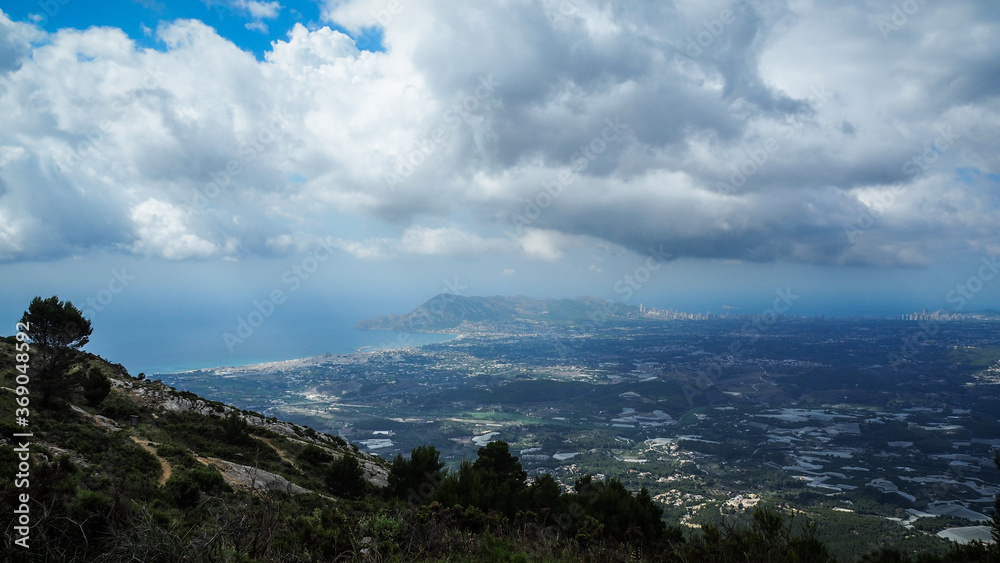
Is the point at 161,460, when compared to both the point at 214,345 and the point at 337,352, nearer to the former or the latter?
the point at 337,352

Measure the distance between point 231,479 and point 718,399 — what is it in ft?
274

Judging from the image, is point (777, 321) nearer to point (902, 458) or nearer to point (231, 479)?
point (902, 458)

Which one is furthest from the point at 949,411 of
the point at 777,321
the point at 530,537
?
the point at 777,321

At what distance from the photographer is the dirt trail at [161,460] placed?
10056mm

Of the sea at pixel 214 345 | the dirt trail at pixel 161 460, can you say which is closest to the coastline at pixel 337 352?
the sea at pixel 214 345

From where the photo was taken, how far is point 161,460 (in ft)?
37.3

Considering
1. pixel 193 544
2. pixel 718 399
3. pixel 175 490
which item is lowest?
pixel 718 399

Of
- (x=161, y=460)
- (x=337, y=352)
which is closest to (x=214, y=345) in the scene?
(x=337, y=352)

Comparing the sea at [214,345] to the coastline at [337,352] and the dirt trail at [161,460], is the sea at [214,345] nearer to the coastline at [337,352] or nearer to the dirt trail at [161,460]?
the coastline at [337,352]

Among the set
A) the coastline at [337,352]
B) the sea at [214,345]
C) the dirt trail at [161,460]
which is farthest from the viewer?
the sea at [214,345]

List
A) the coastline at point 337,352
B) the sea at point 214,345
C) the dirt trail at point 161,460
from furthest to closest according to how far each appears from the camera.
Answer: the sea at point 214,345, the coastline at point 337,352, the dirt trail at point 161,460

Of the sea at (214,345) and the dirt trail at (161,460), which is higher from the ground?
the dirt trail at (161,460)

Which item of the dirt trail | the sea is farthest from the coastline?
Answer: the dirt trail

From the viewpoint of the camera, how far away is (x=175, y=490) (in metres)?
8.68
